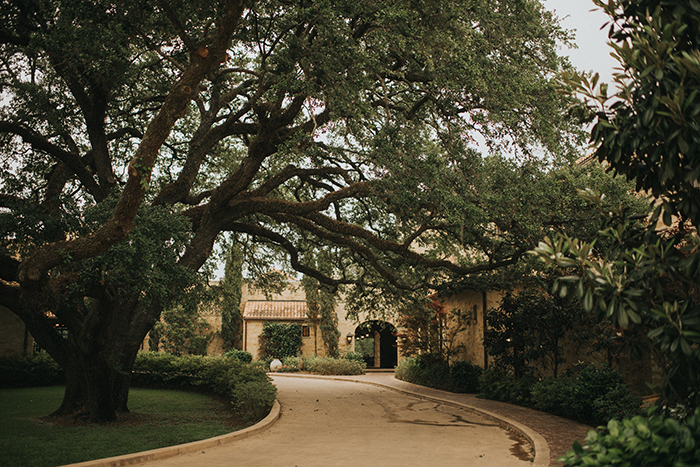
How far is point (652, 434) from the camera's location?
128 inches

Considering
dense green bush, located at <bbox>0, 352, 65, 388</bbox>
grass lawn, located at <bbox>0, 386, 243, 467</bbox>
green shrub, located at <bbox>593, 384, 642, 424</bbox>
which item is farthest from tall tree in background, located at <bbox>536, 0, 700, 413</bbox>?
dense green bush, located at <bbox>0, 352, 65, 388</bbox>

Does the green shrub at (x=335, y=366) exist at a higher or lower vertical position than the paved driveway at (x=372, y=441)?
lower

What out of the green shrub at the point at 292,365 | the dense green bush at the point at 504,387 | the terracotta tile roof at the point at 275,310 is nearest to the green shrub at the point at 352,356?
the green shrub at the point at 292,365

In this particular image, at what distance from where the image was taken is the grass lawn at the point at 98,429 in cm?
778

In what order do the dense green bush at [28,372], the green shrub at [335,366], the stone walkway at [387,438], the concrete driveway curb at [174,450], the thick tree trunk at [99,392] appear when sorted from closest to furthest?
the concrete driveway curb at [174,450]
the stone walkway at [387,438]
the thick tree trunk at [99,392]
the dense green bush at [28,372]
the green shrub at [335,366]

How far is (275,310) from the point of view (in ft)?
105

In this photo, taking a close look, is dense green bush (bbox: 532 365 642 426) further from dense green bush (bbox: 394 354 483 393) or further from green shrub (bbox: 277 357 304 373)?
green shrub (bbox: 277 357 304 373)

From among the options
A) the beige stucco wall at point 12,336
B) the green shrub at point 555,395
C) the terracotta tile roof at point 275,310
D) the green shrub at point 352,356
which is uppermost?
the terracotta tile roof at point 275,310

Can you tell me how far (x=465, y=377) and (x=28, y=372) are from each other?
14.9m

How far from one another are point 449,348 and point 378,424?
8.70m

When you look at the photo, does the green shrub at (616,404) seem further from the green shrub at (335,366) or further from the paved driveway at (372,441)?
the green shrub at (335,366)

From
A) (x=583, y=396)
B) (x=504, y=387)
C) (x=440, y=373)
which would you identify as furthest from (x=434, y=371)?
(x=583, y=396)

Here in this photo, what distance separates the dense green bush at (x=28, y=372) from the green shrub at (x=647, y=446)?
19.7 meters

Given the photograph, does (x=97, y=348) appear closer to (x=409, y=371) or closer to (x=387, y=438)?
(x=387, y=438)
